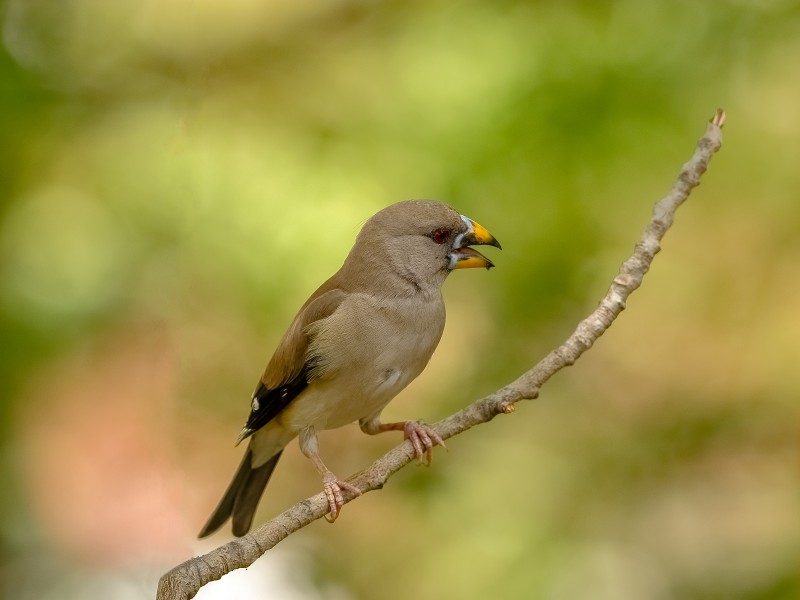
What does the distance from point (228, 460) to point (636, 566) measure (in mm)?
2363

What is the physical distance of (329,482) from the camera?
3.74 metres

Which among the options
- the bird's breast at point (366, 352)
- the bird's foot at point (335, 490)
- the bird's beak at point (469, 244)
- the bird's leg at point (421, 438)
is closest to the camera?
the bird's foot at point (335, 490)

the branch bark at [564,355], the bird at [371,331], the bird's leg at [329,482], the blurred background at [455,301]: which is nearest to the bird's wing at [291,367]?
the bird at [371,331]

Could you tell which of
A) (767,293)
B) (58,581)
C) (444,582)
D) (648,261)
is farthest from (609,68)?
(58,581)

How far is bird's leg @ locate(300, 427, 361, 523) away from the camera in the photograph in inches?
138

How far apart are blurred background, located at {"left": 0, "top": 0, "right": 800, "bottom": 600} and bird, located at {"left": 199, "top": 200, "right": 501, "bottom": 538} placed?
125cm

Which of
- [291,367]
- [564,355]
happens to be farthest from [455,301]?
[564,355]

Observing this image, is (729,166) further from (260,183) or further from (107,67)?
(107,67)

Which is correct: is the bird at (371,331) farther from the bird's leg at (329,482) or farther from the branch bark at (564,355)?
the branch bark at (564,355)

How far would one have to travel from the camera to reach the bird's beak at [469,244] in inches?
155

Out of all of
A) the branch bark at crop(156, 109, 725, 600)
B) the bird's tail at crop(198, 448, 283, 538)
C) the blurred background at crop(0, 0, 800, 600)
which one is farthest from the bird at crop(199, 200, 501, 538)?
the blurred background at crop(0, 0, 800, 600)

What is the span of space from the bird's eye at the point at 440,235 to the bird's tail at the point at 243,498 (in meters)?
1.34

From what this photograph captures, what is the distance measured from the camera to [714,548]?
17.8 feet

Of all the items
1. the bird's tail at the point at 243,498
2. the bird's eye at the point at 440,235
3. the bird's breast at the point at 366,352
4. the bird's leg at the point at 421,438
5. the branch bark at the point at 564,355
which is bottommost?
the branch bark at the point at 564,355
